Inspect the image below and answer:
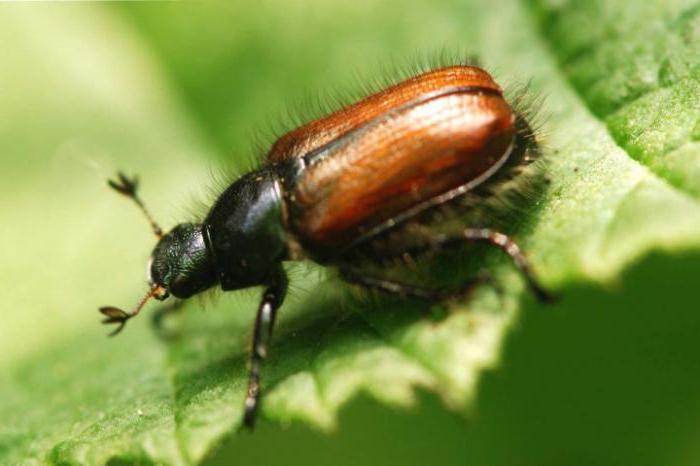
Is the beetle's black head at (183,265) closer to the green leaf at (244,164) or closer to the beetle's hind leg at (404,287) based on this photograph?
the green leaf at (244,164)

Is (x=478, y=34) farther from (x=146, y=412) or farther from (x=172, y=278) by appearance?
(x=146, y=412)

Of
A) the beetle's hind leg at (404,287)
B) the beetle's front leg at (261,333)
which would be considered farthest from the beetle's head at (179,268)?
the beetle's hind leg at (404,287)

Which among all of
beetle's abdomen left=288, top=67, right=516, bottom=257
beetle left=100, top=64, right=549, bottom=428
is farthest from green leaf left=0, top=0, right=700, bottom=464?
beetle's abdomen left=288, top=67, right=516, bottom=257

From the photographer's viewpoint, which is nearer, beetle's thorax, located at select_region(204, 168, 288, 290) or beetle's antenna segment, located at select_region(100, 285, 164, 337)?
beetle's thorax, located at select_region(204, 168, 288, 290)

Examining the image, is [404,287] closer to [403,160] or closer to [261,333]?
[403,160]

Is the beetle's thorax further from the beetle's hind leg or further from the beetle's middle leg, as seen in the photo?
the beetle's middle leg

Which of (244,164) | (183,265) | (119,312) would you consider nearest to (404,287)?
(183,265)
